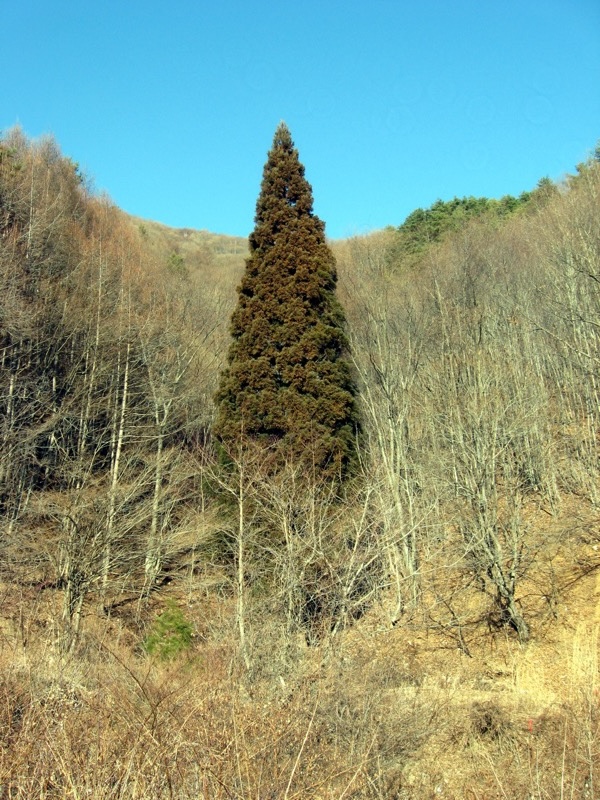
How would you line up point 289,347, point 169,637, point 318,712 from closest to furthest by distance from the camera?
1. point 318,712
2. point 169,637
3. point 289,347

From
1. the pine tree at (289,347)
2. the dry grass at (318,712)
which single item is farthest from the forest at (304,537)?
the pine tree at (289,347)

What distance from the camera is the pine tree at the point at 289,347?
588 inches

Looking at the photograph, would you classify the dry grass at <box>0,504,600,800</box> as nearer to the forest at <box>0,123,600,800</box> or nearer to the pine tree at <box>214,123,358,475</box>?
the forest at <box>0,123,600,800</box>

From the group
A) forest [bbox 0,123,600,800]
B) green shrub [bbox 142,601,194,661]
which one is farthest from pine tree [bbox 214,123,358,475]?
green shrub [bbox 142,601,194,661]

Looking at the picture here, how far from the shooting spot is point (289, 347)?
15.5m

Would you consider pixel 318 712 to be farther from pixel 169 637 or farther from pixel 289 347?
pixel 289 347

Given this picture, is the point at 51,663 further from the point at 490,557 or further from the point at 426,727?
the point at 490,557

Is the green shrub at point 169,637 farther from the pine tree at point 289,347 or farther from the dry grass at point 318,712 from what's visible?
the pine tree at point 289,347

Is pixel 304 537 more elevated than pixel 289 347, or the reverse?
pixel 289 347

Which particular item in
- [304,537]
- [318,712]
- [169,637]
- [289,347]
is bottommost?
[169,637]

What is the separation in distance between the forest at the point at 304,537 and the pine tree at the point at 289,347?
76cm

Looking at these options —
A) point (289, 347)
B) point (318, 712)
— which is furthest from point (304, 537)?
point (289, 347)

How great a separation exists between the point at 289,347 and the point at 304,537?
5404 millimetres

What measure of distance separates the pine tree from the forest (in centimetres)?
76
